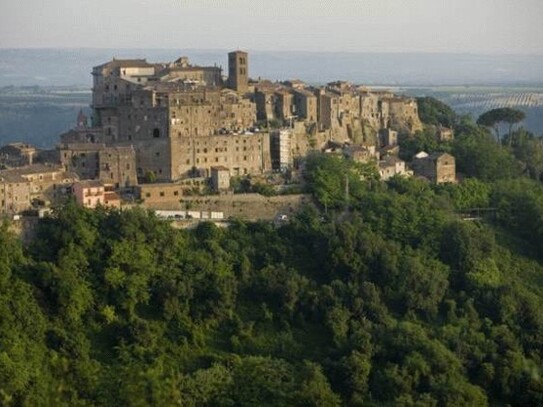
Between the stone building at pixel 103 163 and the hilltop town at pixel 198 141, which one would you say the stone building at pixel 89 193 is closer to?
the hilltop town at pixel 198 141

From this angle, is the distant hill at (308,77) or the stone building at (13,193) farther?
the distant hill at (308,77)

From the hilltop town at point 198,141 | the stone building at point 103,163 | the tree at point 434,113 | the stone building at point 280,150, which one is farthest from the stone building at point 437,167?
the stone building at point 103,163

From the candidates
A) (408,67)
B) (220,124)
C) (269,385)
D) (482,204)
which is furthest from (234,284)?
(408,67)

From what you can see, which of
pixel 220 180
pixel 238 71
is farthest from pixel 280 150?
pixel 238 71

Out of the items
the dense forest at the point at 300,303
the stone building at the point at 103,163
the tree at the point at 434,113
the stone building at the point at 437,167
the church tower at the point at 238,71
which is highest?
the church tower at the point at 238,71

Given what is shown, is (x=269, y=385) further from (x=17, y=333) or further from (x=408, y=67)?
(x=408, y=67)
